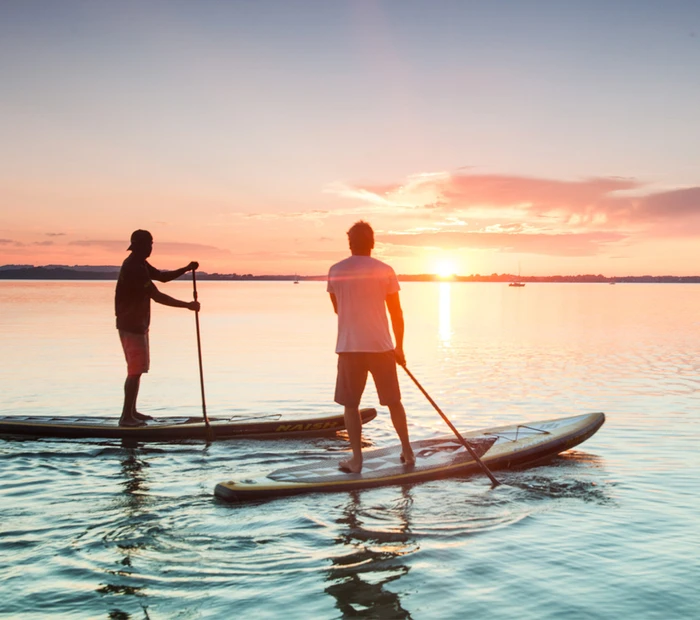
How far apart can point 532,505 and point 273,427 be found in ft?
16.2

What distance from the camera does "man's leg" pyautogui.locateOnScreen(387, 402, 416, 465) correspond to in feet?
26.2

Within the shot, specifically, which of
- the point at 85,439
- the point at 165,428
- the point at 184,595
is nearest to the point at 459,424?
the point at 165,428

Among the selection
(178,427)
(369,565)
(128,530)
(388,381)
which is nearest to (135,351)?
(178,427)

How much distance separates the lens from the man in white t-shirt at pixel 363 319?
7570mm

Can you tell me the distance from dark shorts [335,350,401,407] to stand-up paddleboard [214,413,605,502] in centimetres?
91

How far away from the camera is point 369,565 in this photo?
18.8 ft

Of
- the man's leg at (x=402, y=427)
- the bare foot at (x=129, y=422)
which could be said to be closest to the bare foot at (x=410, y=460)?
the man's leg at (x=402, y=427)

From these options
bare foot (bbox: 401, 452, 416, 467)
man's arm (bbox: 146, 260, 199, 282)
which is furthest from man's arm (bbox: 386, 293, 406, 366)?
man's arm (bbox: 146, 260, 199, 282)

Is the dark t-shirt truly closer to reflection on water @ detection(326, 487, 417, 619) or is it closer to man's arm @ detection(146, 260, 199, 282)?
man's arm @ detection(146, 260, 199, 282)

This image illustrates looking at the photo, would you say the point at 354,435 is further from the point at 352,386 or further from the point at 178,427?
the point at 178,427

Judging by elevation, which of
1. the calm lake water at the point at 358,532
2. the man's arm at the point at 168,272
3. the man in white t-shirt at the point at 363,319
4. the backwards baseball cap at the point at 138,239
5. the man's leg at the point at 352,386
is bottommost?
the calm lake water at the point at 358,532

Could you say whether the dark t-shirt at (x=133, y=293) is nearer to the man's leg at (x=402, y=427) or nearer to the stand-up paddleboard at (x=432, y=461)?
the stand-up paddleboard at (x=432, y=461)

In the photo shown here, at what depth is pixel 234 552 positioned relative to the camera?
589 centimetres

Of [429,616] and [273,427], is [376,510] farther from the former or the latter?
[273,427]
